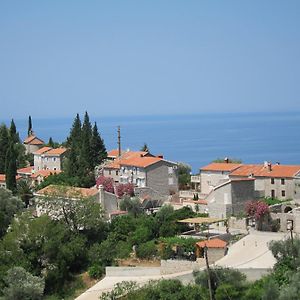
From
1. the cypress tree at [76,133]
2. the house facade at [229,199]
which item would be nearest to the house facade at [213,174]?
the house facade at [229,199]

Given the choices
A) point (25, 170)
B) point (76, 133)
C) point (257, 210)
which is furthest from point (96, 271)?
point (25, 170)

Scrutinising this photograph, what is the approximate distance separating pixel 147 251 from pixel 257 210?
6.09 m

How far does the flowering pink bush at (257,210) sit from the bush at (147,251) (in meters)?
5.61

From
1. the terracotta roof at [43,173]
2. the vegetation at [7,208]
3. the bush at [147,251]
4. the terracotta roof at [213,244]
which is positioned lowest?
the bush at [147,251]

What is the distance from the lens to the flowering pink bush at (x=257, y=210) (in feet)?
113

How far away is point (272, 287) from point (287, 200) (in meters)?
17.5

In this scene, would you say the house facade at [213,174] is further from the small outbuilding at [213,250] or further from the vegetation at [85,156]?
the small outbuilding at [213,250]

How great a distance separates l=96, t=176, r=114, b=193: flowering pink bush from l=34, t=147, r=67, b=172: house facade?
13252mm

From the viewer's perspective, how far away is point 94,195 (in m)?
41.2

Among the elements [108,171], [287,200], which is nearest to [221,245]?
[287,200]

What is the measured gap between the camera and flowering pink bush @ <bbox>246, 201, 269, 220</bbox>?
3447 cm

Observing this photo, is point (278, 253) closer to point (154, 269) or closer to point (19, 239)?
point (154, 269)

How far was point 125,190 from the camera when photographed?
45031 mm

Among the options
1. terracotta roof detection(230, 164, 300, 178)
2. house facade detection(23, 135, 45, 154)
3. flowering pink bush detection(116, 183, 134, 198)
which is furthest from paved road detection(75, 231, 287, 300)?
house facade detection(23, 135, 45, 154)
